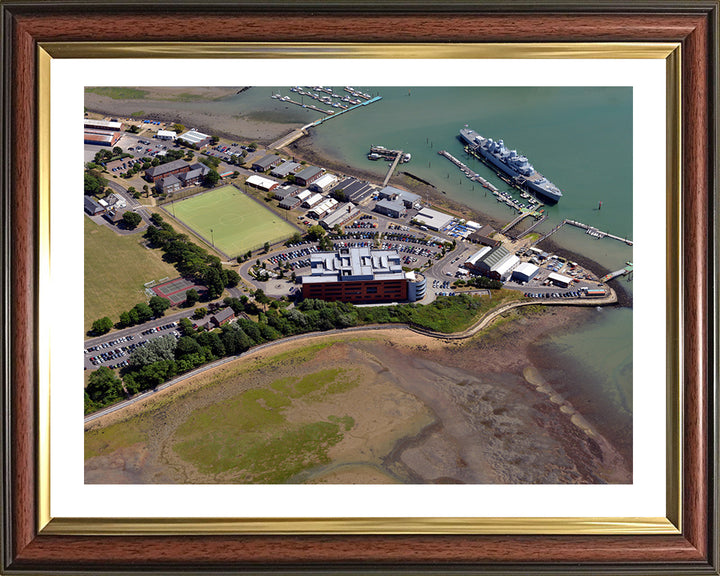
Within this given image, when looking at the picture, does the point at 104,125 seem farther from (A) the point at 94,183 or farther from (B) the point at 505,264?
(B) the point at 505,264

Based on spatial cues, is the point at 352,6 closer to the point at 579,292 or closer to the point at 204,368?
the point at 204,368

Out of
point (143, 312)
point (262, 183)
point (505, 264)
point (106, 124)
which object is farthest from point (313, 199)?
point (106, 124)

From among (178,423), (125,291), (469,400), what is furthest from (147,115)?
(469,400)

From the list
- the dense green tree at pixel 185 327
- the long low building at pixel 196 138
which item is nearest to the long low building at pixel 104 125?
the long low building at pixel 196 138

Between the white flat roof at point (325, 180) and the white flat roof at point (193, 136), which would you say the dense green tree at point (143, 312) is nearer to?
the white flat roof at point (325, 180)

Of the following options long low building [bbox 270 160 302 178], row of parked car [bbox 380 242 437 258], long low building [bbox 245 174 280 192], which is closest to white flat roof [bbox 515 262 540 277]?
row of parked car [bbox 380 242 437 258]

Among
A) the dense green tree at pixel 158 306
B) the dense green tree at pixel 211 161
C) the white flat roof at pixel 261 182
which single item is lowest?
the dense green tree at pixel 158 306

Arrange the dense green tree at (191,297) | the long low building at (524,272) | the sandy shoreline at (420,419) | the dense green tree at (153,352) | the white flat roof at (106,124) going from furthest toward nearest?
the white flat roof at (106,124) → the long low building at (524,272) → the dense green tree at (191,297) → the dense green tree at (153,352) → the sandy shoreline at (420,419)
